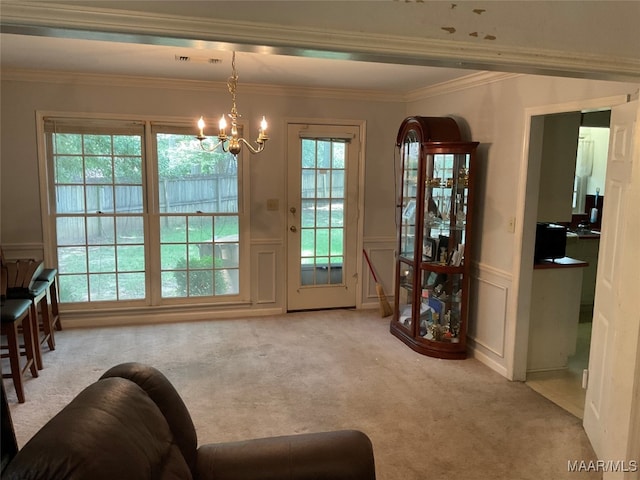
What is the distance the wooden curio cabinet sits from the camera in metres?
3.99

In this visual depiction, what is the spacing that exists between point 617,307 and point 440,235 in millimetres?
2113

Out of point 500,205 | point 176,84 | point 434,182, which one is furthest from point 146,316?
point 500,205

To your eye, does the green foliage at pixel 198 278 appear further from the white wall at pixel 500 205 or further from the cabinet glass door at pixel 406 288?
the white wall at pixel 500 205

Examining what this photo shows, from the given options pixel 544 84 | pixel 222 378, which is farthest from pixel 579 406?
pixel 222 378

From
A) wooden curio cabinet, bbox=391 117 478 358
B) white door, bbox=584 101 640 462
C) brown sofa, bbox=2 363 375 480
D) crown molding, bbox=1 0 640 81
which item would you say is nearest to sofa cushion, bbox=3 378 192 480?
brown sofa, bbox=2 363 375 480

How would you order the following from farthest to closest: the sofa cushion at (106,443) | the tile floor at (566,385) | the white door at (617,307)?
the tile floor at (566,385), the white door at (617,307), the sofa cushion at (106,443)

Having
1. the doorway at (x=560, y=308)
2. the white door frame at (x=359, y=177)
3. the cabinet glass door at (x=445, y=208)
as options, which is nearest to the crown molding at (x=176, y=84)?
the white door frame at (x=359, y=177)

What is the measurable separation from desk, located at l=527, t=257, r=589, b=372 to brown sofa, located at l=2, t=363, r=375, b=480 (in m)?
2.52

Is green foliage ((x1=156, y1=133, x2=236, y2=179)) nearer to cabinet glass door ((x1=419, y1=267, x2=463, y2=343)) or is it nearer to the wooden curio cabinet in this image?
the wooden curio cabinet

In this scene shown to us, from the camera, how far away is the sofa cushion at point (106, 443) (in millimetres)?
1099

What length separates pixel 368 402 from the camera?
3.25 meters

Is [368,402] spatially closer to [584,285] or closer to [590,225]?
[584,285]

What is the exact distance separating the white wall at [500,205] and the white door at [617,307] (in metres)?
0.74

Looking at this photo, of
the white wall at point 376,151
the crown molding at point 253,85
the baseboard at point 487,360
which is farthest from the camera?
the crown molding at point 253,85
